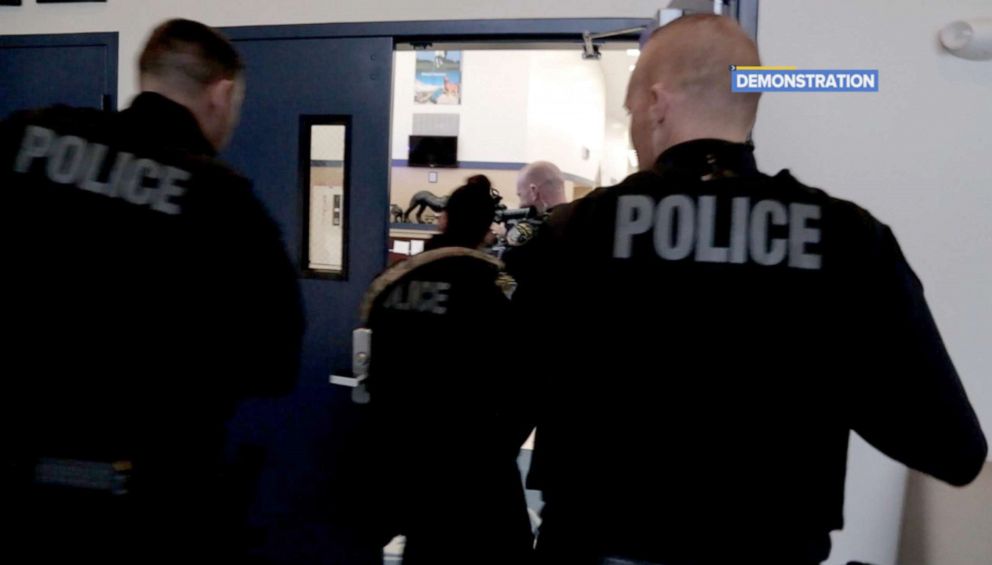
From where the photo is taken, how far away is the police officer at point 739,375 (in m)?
0.94

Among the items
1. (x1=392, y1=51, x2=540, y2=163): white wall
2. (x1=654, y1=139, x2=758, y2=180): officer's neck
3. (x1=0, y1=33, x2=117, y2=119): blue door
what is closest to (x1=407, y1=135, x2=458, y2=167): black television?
(x1=392, y1=51, x2=540, y2=163): white wall

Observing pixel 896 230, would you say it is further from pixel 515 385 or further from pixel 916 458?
pixel 515 385

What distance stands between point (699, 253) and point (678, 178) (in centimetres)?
12

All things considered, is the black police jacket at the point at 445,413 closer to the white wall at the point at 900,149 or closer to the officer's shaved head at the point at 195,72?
the officer's shaved head at the point at 195,72

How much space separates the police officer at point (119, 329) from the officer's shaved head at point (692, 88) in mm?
761

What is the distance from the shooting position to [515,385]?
3.92ft

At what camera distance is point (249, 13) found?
2.44 m

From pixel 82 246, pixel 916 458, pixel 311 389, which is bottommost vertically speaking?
pixel 311 389

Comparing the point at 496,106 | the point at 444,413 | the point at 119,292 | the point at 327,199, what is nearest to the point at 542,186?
the point at 327,199

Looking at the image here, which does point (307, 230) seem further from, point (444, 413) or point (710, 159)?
point (710, 159)

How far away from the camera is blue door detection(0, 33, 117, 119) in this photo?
8.46ft

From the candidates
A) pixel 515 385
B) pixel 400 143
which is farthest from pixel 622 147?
pixel 515 385

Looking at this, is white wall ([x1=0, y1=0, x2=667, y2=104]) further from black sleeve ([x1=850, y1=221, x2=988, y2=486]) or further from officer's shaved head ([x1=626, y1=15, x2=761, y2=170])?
black sleeve ([x1=850, y1=221, x2=988, y2=486])

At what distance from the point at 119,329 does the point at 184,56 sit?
1.99ft
